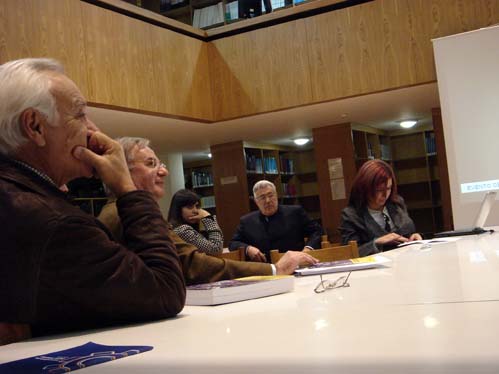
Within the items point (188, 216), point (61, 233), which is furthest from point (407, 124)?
point (61, 233)

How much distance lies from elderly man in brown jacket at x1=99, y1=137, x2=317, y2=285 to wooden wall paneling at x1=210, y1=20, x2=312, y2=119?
5.00m

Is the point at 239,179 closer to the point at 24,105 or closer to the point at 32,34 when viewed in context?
the point at 32,34

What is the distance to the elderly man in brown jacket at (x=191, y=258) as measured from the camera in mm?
2113

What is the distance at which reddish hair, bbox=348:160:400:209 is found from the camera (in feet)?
12.6

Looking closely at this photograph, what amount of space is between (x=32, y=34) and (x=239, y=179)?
15.9 ft

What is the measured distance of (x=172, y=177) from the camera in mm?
10797

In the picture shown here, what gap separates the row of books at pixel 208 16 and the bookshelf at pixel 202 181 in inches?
141

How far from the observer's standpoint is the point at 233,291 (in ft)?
5.34

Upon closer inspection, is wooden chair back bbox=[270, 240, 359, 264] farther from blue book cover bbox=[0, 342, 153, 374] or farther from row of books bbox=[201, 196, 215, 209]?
row of books bbox=[201, 196, 215, 209]

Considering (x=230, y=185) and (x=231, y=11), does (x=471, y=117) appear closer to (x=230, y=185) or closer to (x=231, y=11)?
(x=231, y=11)

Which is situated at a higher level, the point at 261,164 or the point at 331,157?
the point at 261,164

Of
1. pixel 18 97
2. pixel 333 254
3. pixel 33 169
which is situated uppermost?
pixel 18 97

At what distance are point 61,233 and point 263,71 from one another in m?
6.32

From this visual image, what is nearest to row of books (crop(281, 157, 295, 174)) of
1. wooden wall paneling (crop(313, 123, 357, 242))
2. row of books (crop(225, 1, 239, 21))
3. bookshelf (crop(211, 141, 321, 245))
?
bookshelf (crop(211, 141, 321, 245))
